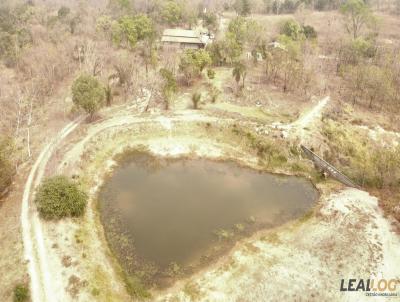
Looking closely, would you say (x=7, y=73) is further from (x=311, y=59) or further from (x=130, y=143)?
(x=311, y=59)

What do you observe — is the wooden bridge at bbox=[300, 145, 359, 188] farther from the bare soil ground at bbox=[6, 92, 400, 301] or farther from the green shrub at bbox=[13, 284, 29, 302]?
the green shrub at bbox=[13, 284, 29, 302]

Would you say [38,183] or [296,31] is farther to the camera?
[296,31]

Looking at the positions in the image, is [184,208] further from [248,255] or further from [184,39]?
[184,39]

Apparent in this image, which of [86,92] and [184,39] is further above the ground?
[184,39]

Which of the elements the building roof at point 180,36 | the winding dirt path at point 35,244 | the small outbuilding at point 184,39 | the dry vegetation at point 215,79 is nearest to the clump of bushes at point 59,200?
the winding dirt path at point 35,244

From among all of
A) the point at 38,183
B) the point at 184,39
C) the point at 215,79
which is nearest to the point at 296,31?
the point at 184,39

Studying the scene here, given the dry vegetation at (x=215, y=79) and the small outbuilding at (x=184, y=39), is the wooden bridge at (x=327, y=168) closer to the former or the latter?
the dry vegetation at (x=215, y=79)
